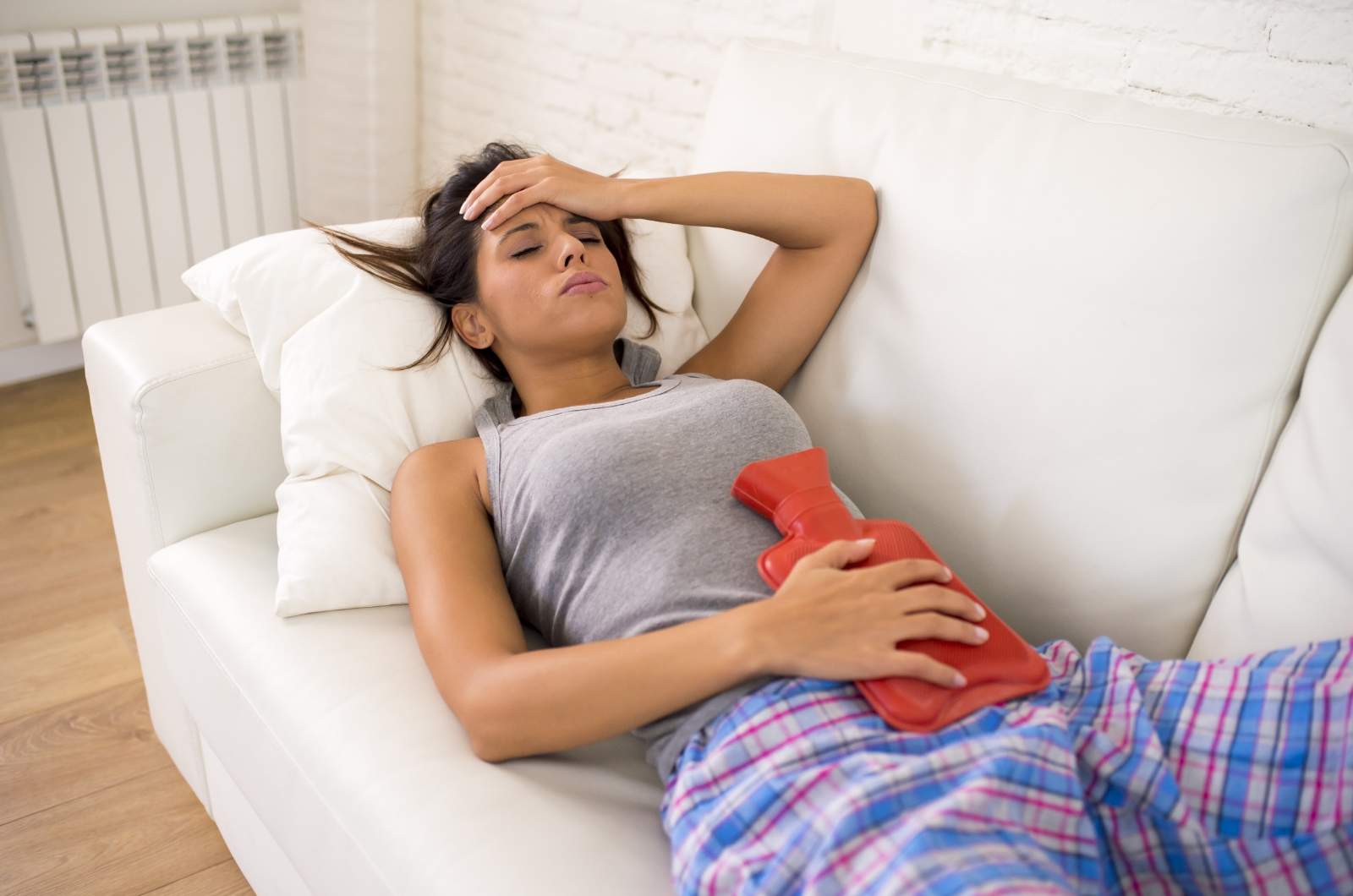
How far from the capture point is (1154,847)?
915mm

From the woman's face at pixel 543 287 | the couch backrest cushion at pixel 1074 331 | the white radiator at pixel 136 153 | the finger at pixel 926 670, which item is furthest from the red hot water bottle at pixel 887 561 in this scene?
the white radiator at pixel 136 153

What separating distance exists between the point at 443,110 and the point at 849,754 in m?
2.48

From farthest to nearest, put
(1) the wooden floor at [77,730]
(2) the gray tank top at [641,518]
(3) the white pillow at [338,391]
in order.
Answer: (1) the wooden floor at [77,730]
(3) the white pillow at [338,391]
(2) the gray tank top at [641,518]

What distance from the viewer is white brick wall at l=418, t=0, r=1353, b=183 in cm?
144

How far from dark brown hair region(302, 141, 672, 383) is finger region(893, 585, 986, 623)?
648 millimetres

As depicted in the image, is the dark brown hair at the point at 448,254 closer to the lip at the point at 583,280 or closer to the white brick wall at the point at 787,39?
the lip at the point at 583,280

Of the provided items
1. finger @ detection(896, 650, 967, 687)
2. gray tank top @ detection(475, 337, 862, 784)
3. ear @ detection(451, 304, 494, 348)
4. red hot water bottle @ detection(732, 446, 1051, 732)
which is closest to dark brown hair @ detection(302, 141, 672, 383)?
ear @ detection(451, 304, 494, 348)

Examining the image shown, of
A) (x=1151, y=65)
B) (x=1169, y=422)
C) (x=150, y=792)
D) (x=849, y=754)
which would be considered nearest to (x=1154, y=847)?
(x=849, y=754)

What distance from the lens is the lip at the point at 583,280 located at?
4.40 feet

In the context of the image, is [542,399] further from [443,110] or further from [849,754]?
[443,110]

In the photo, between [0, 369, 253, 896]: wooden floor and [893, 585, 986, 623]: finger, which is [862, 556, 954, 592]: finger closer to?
[893, 585, 986, 623]: finger

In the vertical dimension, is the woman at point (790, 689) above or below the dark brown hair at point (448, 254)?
below

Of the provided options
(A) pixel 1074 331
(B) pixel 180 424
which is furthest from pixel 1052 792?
(B) pixel 180 424

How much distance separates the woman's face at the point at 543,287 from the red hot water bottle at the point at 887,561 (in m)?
0.30
